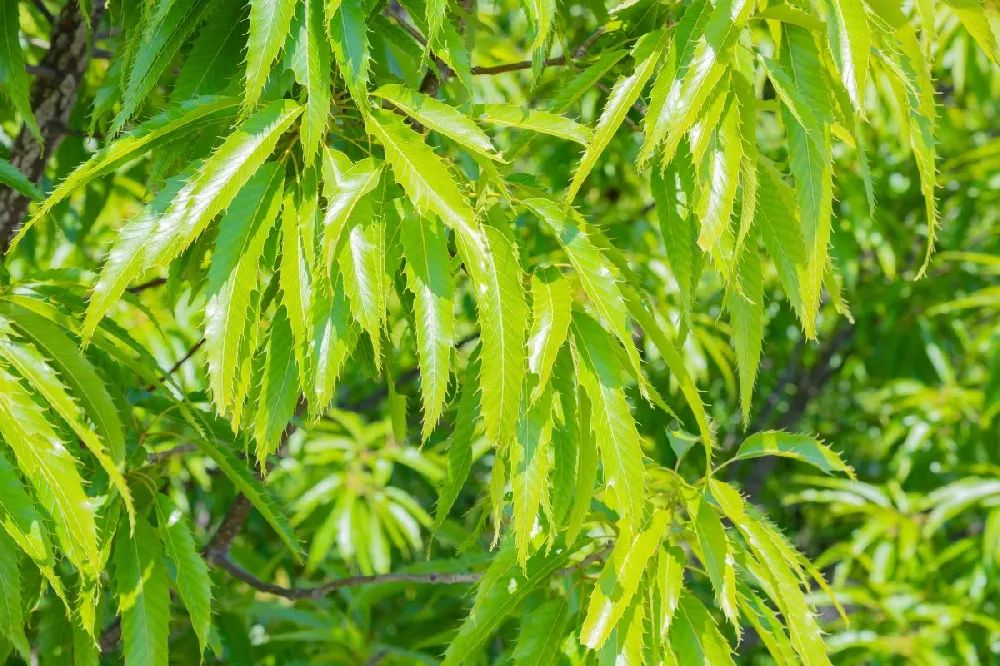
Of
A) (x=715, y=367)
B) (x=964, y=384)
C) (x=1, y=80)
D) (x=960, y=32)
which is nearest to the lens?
(x=1, y=80)

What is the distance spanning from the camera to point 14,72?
3.36ft

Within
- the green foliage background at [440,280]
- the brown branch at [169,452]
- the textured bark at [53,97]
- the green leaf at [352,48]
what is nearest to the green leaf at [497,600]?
the green foliage background at [440,280]

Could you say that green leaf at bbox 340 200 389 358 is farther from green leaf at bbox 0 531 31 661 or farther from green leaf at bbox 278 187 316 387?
green leaf at bbox 0 531 31 661

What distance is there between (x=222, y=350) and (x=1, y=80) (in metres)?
0.51

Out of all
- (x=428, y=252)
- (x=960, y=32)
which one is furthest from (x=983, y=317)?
(x=428, y=252)

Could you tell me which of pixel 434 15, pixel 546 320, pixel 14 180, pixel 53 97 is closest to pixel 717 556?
pixel 546 320

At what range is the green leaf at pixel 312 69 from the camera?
27.5 inches

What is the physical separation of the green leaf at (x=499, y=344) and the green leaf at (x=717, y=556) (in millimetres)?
250

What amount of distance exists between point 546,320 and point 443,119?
0.16 meters

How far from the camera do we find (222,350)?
28.3 inches

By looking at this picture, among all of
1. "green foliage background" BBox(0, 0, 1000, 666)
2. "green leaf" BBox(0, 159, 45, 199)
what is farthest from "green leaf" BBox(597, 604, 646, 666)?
"green leaf" BBox(0, 159, 45, 199)

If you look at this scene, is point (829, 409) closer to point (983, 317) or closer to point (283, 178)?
point (983, 317)

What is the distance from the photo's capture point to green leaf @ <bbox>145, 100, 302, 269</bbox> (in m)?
0.69

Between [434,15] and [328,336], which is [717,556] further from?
[434,15]
